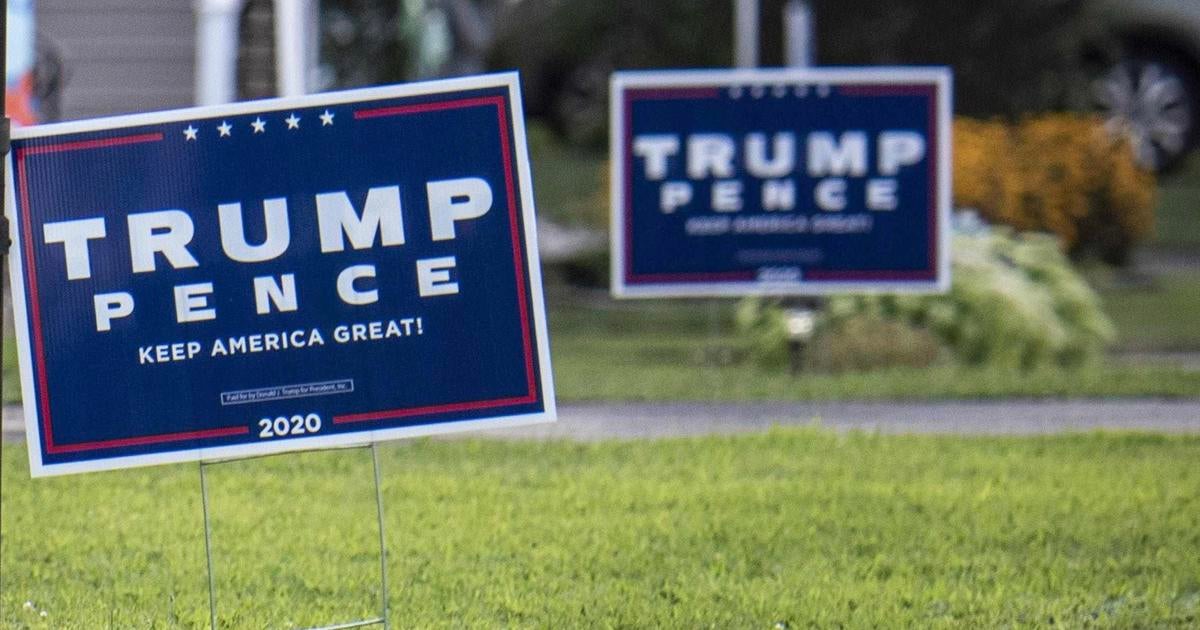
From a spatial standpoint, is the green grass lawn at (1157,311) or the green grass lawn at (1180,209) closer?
the green grass lawn at (1157,311)

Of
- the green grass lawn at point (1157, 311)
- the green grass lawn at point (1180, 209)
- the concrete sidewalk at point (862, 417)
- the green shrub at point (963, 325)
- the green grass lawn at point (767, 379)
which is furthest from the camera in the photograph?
the green grass lawn at point (1180, 209)

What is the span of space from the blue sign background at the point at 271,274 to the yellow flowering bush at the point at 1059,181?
11.8 meters

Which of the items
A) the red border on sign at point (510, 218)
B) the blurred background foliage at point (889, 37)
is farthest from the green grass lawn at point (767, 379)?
the blurred background foliage at point (889, 37)

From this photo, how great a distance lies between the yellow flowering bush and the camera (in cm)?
1717

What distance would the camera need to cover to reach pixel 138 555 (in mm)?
6598

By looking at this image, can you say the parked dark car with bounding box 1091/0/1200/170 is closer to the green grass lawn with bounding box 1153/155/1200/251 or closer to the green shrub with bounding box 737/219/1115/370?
the green grass lawn with bounding box 1153/155/1200/251

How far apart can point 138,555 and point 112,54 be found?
9864 millimetres

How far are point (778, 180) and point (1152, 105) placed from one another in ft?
37.0

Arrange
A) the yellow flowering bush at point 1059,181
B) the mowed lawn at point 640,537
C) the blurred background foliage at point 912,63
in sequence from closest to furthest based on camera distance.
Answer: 1. the mowed lawn at point 640,537
2. the yellow flowering bush at point 1059,181
3. the blurred background foliage at point 912,63

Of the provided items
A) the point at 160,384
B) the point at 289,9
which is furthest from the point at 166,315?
the point at 289,9

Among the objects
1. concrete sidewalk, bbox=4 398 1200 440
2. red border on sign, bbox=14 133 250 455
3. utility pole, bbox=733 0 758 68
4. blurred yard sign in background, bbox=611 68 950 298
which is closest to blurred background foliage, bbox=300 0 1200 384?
A: utility pole, bbox=733 0 758 68

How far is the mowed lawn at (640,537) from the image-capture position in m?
5.89

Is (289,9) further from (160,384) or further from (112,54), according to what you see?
(160,384)

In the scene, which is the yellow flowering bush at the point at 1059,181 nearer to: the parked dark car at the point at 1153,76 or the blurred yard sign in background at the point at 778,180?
the parked dark car at the point at 1153,76
